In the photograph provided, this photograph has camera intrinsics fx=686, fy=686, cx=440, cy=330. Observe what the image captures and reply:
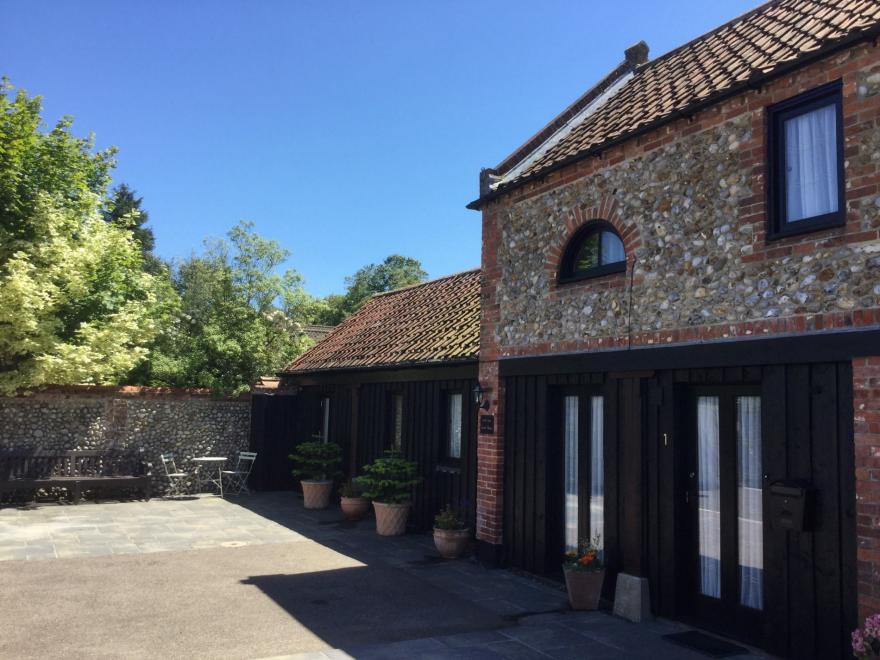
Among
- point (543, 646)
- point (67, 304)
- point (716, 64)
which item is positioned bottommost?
point (543, 646)

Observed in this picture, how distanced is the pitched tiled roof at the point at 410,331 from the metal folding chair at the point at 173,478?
323cm

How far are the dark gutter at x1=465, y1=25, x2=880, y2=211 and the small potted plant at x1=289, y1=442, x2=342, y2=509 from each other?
694cm

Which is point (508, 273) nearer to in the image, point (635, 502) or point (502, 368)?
point (502, 368)

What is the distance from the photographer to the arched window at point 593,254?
7.67m

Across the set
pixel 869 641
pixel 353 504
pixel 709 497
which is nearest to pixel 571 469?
pixel 709 497

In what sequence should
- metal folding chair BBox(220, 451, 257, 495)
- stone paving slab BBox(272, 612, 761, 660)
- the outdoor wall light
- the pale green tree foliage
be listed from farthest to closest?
metal folding chair BBox(220, 451, 257, 495)
the pale green tree foliage
the outdoor wall light
stone paving slab BBox(272, 612, 761, 660)

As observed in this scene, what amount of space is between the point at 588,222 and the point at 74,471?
11.7m

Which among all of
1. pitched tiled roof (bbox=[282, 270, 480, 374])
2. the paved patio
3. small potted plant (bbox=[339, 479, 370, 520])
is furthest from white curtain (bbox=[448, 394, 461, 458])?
small potted plant (bbox=[339, 479, 370, 520])

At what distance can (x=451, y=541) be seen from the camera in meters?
9.29

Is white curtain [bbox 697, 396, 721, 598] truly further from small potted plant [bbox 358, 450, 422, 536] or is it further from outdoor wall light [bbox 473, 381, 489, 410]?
small potted plant [bbox 358, 450, 422, 536]

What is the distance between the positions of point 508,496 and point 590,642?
294cm

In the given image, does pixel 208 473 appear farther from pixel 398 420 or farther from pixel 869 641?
pixel 869 641

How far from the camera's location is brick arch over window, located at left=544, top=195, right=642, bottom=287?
286 inches

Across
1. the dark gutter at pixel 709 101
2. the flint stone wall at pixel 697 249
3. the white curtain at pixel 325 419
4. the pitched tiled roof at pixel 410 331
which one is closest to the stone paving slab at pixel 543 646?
the flint stone wall at pixel 697 249
